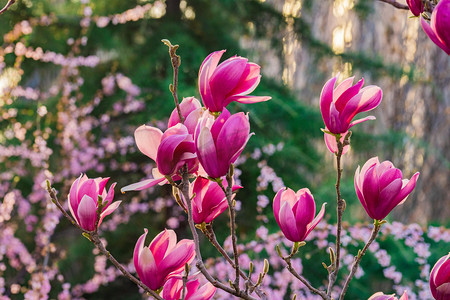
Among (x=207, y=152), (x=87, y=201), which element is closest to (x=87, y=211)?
(x=87, y=201)

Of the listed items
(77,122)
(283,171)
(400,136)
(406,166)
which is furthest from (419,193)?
(77,122)

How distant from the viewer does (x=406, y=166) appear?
3.29m

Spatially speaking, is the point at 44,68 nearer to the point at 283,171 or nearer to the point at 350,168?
the point at 283,171

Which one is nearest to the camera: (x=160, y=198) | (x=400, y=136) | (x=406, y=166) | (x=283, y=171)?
(x=283, y=171)

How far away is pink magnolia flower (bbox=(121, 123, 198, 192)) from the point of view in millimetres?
349

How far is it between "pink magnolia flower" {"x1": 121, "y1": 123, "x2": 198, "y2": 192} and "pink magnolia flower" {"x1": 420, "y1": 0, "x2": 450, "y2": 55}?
211 mm

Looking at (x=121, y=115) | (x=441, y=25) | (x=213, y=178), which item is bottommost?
(x=121, y=115)

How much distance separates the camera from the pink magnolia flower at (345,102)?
15.2 inches

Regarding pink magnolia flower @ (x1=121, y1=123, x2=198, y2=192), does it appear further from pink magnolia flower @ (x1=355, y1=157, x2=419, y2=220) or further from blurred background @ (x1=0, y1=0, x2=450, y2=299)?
blurred background @ (x1=0, y1=0, x2=450, y2=299)

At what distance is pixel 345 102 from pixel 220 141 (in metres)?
0.12

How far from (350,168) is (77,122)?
6.80 feet

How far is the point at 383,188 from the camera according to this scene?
1.26 feet

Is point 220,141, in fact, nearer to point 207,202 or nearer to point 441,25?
point 207,202

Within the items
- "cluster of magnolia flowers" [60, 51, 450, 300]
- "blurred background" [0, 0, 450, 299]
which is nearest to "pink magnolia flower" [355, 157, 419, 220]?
"cluster of magnolia flowers" [60, 51, 450, 300]
